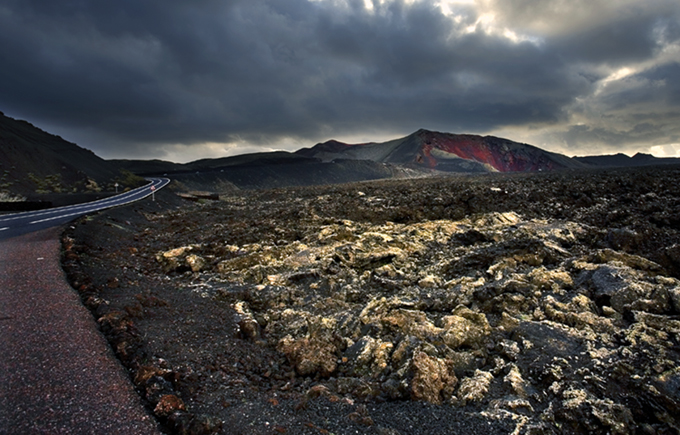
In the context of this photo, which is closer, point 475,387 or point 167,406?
point 167,406

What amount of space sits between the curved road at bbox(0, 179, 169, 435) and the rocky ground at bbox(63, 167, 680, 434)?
25 centimetres

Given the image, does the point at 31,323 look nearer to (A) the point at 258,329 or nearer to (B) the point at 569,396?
(A) the point at 258,329

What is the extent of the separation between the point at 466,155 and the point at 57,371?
120568mm

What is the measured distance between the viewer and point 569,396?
418cm

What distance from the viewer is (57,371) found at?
370 cm

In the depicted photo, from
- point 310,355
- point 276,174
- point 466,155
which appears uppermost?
point 466,155

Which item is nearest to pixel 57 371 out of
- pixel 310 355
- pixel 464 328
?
pixel 310 355

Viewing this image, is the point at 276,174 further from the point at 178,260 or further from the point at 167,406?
the point at 167,406

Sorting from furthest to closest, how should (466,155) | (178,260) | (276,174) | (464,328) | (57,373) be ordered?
1. (466,155)
2. (276,174)
3. (178,260)
4. (464,328)
5. (57,373)

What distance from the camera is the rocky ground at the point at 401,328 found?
3932 mm

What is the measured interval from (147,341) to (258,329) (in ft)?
6.22

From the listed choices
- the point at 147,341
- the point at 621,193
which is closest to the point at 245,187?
the point at 621,193

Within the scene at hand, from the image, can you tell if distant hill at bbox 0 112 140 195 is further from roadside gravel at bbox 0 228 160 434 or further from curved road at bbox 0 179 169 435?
roadside gravel at bbox 0 228 160 434

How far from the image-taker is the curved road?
3.08 meters
